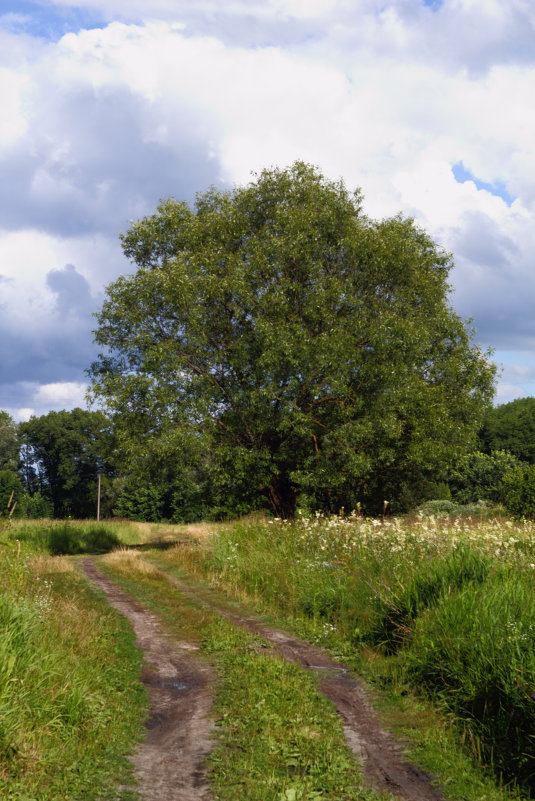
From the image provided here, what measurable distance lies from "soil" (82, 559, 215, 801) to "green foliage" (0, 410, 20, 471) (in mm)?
81264

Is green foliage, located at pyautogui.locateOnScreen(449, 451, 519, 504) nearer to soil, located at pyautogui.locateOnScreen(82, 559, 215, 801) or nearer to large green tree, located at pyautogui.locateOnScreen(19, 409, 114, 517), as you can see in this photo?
soil, located at pyautogui.locateOnScreen(82, 559, 215, 801)

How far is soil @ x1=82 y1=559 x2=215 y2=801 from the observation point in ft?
16.6

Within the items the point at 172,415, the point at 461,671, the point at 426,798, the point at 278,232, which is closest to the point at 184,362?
the point at 172,415

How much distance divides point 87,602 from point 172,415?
33.7 ft

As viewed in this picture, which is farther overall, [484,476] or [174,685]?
[484,476]

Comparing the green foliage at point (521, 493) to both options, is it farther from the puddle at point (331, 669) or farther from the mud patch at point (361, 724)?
the puddle at point (331, 669)

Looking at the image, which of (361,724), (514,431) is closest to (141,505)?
(514,431)

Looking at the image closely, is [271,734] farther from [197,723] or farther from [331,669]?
[331,669]

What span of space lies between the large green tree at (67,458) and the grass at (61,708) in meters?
82.6

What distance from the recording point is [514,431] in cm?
7294

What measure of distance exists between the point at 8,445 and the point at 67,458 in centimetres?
806

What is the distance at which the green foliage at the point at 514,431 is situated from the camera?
2768 inches

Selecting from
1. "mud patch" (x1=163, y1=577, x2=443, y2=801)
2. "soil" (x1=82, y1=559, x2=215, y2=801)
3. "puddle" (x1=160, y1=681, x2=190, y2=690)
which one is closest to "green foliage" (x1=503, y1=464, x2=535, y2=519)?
"mud patch" (x1=163, y1=577, x2=443, y2=801)

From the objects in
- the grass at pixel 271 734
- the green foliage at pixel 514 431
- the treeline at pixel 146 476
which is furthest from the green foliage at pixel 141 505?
the grass at pixel 271 734
